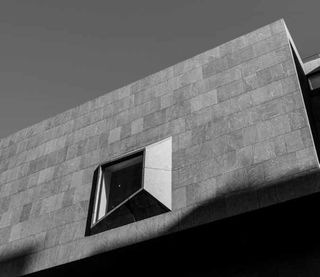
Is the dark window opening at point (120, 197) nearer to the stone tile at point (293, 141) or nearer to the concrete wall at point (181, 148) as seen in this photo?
the concrete wall at point (181, 148)

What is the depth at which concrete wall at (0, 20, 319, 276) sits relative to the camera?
14.0 metres

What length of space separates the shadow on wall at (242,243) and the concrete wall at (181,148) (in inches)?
3.8

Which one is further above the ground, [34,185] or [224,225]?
[34,185]

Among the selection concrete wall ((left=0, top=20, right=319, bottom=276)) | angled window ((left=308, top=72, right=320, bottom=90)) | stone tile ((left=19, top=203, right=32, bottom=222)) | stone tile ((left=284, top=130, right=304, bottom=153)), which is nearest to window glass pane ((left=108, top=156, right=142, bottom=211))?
concrete wall ((left=0, top=20, right=319, bottom=276))

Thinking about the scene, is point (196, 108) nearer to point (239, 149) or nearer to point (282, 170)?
point (239, 149)

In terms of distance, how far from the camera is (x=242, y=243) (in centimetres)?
1359

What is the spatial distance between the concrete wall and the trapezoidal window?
0.35m

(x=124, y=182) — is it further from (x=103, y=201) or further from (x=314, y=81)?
(x=314, y=81)

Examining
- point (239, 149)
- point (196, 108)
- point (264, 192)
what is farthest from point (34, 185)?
point (264, 192)

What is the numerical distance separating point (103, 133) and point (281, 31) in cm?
741

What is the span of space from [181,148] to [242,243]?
3949mm

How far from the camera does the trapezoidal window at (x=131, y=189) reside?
15.4 metres

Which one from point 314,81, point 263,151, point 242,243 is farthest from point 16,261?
Result: point 314,81

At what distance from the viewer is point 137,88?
19.7m
